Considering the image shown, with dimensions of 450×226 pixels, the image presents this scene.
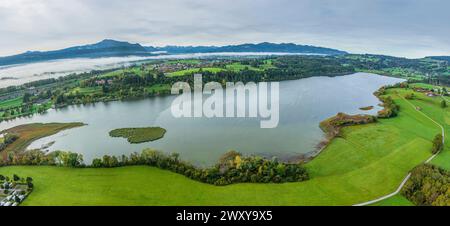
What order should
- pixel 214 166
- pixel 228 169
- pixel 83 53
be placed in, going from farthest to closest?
pixel 83 53 → pixel 214 166 → pixel 228 169

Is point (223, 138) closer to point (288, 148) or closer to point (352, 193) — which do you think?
point (288, 148)

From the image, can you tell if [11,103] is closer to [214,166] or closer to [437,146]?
[214,166]

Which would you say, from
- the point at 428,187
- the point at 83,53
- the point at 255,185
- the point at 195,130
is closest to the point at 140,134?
the point at 195,130

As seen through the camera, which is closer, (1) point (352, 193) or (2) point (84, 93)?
(1) point (352, 193)

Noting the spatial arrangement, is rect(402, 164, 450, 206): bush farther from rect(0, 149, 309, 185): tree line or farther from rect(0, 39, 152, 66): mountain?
rect(0, 39, 152, 66): mountain

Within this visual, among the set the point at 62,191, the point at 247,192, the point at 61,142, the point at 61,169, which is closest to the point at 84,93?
the point at 61,142

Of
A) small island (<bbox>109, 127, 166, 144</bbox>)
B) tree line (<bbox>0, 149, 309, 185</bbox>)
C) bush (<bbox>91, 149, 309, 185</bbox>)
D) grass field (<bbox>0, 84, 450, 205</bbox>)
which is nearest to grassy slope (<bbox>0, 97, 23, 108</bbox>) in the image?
small island (<bbox>109, 127, 166, 144</bbox>)
